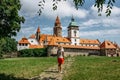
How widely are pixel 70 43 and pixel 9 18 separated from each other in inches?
3884

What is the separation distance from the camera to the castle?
121 meters

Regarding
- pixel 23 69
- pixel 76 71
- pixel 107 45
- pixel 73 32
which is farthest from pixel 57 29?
pixel 76 71

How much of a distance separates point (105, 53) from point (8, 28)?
9280 centimetres

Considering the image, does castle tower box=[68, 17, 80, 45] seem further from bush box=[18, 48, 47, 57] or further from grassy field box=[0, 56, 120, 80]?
grassy field box=[0, 56, 120, 80]

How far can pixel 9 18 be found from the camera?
39.2 m

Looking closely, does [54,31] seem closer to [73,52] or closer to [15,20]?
[73,52]

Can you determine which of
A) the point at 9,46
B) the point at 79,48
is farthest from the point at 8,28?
the point at 79,48

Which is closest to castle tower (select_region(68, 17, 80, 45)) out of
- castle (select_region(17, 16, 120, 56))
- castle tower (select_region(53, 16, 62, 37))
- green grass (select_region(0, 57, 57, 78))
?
castle (select_region(17, 16, 120, 56))

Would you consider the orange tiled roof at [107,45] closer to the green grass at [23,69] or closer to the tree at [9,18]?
the tree at [9,18]

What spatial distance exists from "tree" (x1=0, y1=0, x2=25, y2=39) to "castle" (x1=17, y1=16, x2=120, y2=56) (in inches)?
2730

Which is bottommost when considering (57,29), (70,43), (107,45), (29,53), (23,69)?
(23,69)

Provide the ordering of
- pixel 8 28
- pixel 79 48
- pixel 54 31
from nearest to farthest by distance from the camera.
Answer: pixel 8 28, pixel 79 48, pixel 54 31

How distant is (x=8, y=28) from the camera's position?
3816cm

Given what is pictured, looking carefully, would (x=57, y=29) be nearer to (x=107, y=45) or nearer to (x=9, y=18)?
(x=107, y=45)
